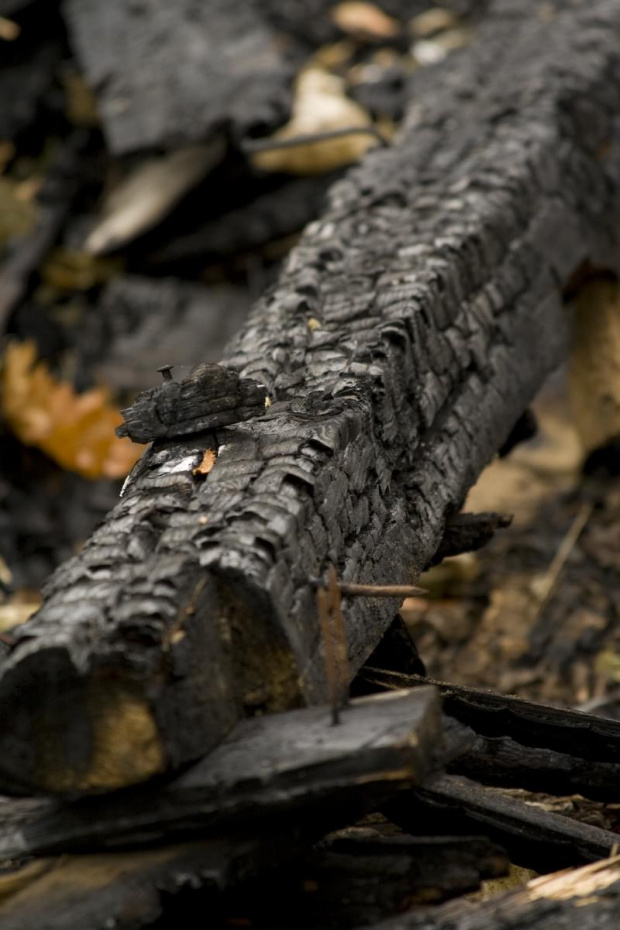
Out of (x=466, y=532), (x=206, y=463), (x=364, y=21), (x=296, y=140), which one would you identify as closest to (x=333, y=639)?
(x=206, y=463)

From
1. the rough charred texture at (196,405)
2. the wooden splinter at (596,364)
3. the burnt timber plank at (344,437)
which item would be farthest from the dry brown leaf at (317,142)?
the rough charred texture at (196,405)

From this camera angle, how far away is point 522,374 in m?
3.47

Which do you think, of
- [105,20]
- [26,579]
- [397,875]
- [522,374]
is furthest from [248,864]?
[105,20]

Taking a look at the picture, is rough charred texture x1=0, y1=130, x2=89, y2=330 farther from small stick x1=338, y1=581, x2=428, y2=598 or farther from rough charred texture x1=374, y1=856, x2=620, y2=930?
rough charred texture x1=374, y1=856, x2=620, y2=930

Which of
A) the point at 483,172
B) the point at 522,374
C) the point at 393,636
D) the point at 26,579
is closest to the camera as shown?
the point at 393,636

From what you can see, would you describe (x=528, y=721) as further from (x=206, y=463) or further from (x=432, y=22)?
(x=432, y=22)

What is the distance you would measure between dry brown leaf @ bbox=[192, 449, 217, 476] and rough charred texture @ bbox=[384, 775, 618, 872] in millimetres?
797

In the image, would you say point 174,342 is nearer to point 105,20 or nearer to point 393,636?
point 105,20

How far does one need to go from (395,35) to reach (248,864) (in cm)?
629

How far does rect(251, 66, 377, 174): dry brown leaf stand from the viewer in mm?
5852

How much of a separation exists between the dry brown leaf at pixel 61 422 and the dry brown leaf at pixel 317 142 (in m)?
1.61

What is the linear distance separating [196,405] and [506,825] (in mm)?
1101

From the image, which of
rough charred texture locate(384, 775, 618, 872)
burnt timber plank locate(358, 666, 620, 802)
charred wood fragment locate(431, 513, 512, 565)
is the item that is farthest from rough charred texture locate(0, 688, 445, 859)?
charred wood fragment locate(431, 513, 512, 565)

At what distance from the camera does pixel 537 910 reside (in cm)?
191
